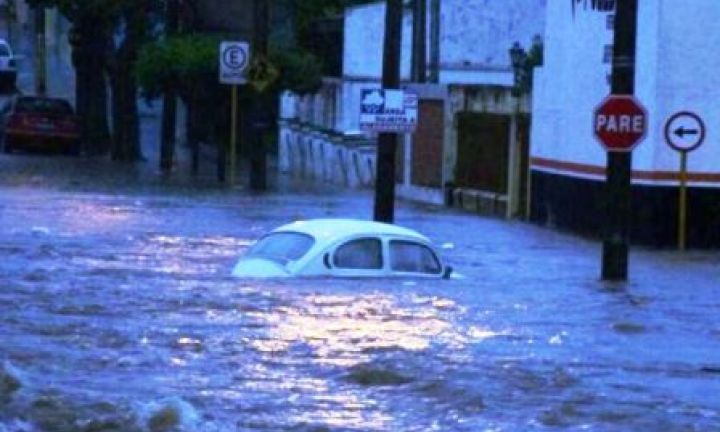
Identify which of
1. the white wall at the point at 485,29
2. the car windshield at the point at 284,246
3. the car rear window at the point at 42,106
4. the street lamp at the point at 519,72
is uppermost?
the white wall at the point at 485,29

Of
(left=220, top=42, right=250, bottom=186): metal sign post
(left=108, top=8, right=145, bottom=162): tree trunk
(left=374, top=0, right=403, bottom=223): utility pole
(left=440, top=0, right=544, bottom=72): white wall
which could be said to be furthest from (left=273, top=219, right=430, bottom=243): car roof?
(left=440, top=0, right=544, bottom=72): white wall

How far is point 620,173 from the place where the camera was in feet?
66.2

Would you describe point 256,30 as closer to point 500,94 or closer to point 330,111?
point 500,94

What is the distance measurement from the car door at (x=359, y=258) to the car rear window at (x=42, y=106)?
2923cm

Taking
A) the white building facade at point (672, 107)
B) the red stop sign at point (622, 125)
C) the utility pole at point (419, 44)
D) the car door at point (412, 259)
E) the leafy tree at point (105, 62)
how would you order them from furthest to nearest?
the leafy tree at point (105, 62) < the utility pole at point (419, 44) < the white building facade at point (672, 107) < the red stop sign at point (622, 125) < the car door at point (412, 259)

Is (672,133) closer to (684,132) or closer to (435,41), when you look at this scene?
(684,132)

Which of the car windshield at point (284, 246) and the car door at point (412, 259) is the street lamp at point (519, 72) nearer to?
the car door at point (412, 259)

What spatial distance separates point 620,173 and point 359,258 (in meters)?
3.75

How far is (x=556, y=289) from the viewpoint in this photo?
63.0ft

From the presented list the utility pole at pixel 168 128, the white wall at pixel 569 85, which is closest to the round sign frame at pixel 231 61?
the utility pole at pixel 168 128

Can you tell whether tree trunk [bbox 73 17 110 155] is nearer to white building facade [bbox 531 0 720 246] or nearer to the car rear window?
the car rear window

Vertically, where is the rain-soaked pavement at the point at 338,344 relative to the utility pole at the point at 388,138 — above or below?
below

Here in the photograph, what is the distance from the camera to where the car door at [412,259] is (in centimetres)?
1814

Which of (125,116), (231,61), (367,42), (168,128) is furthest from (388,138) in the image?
(367,42)
